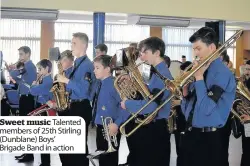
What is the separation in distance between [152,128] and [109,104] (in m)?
0.63

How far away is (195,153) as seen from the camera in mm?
2910

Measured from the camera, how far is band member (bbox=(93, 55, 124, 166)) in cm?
396

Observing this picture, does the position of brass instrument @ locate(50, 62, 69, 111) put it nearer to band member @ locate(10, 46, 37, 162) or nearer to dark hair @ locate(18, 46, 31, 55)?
band member @ locate(10, 46, 37, 162)

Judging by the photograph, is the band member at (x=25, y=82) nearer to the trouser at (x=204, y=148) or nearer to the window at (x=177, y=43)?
the trouser at (x=204, y=148)

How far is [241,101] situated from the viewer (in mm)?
4371

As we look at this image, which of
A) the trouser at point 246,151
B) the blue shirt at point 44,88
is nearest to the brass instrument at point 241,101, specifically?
the trouser at point 246,151

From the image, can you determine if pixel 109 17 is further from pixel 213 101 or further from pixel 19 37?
pixel 213 101

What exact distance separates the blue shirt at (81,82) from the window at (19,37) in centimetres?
908

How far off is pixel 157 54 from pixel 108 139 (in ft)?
3.07

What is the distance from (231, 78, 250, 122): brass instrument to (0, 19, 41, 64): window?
9.74 meters

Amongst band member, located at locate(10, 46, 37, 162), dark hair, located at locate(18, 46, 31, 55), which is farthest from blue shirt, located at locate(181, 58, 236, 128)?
dark hair, located at locate(18, 46, 31, 55)

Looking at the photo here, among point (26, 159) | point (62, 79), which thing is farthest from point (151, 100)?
point (26, 159)

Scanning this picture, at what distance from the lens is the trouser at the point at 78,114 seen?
13.6ft

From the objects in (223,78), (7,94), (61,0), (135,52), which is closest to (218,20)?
(61,0)
